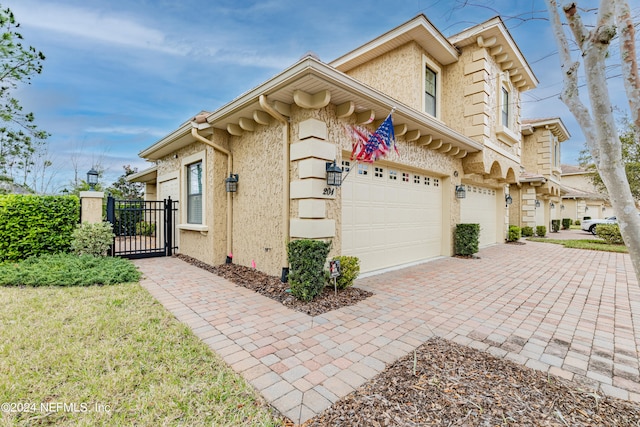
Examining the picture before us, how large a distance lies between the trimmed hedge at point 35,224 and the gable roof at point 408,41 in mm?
9232

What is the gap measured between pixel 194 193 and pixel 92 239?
2.64 m

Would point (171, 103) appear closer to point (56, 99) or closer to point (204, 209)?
point (56, 99)

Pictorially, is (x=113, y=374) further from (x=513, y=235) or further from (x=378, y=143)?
(x=513, y=235)

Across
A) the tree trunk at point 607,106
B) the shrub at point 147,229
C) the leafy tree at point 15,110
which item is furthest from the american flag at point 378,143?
the leafy tree at point 15,110

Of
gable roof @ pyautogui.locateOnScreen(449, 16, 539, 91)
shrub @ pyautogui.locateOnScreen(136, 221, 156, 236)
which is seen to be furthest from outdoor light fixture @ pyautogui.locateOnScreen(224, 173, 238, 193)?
gable roof @ pyautogui.locateOnScreen(449, 16, 539, 91)

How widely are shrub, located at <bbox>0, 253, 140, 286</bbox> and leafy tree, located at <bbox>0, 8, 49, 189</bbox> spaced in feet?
30.9

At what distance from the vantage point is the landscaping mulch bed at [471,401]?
194cm

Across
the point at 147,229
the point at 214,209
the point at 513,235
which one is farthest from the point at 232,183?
the point at 513,235

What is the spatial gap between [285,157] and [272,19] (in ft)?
14.4

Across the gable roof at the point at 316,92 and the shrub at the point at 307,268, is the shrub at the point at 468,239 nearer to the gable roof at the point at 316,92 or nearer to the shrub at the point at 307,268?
the gable roof at the point at 316,92

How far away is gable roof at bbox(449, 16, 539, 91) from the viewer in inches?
338

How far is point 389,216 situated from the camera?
22.5 feet

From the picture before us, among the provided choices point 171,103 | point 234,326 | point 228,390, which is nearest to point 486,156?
point 234,326

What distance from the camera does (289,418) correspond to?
1.97m
